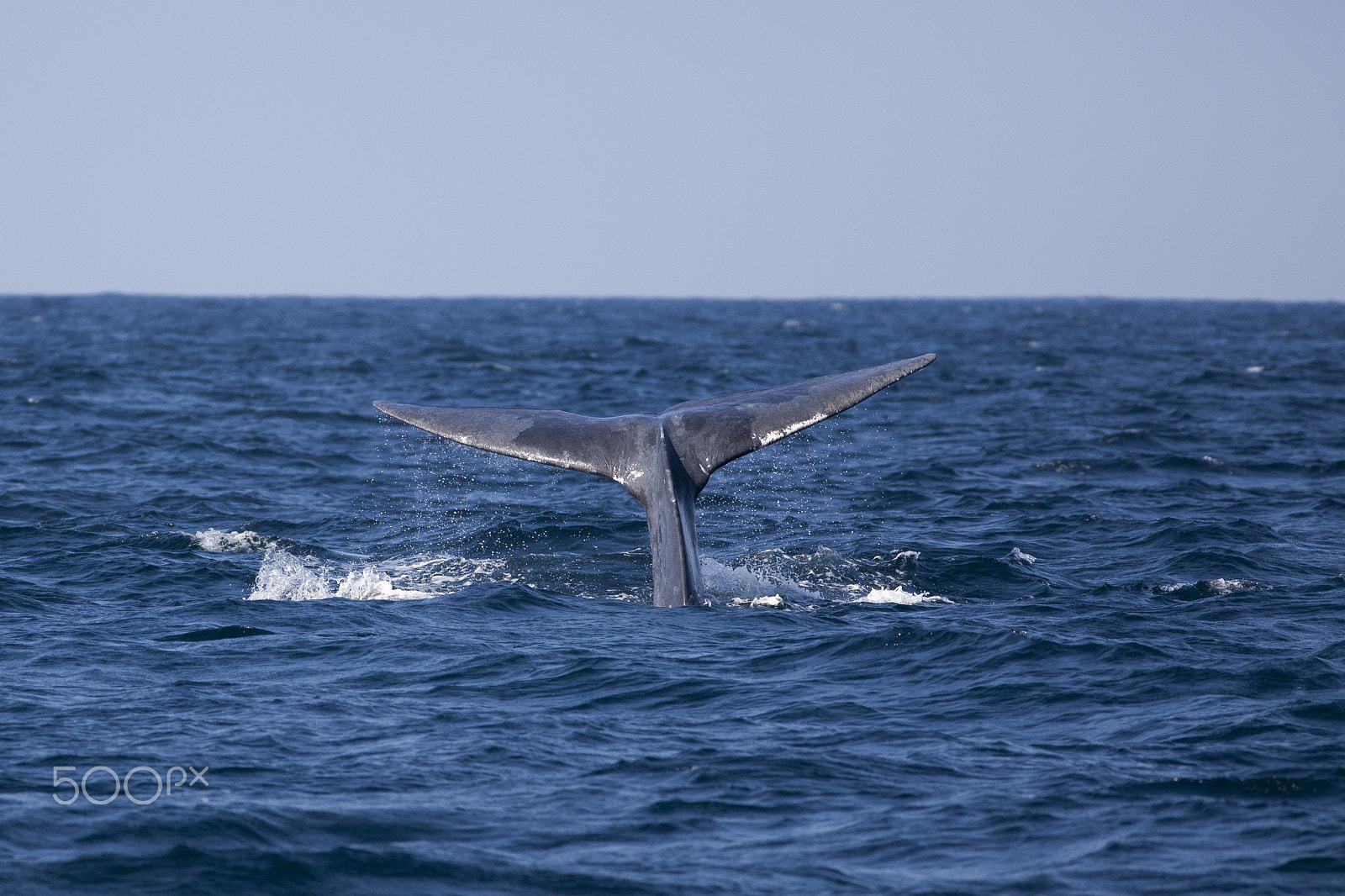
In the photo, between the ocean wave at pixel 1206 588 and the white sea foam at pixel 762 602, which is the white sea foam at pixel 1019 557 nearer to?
the ocean wave at pixel 1206 588

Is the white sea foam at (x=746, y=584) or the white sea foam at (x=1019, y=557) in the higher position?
the white sea foam at (x=1019, y=557)

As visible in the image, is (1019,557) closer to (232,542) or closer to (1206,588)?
(1206,588)

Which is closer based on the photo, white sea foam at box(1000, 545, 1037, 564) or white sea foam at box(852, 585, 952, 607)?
white sea foam at box(852, 585, 952, 607)

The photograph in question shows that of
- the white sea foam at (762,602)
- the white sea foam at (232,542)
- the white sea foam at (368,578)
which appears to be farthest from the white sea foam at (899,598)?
the white sea foam at (232,542)

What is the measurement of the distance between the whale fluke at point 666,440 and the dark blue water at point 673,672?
0.63m

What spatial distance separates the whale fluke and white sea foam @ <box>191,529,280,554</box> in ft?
12.3

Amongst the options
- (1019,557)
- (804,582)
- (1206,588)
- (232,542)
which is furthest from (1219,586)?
(232,542)

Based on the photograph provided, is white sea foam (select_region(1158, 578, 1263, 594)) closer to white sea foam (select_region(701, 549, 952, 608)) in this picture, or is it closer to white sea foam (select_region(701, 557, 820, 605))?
white sea foam (select_region(701, 549, 952, 608))

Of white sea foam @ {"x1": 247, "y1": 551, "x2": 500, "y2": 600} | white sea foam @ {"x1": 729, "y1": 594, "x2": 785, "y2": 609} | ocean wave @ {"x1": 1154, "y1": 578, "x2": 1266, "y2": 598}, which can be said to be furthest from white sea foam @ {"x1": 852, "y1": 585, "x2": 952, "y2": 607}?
white sea foam @ {"x1": 247, "y1": 551, "x2": 500, "y2": 600}

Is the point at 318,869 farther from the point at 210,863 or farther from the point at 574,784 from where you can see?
the point at 574,784

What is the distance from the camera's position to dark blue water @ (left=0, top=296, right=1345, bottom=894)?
23.1 ft

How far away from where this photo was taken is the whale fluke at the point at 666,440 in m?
11.4

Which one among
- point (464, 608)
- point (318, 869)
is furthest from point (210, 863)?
point (464, 608)

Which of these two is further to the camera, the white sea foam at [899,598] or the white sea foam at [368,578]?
the white sea foam at [368,578]
